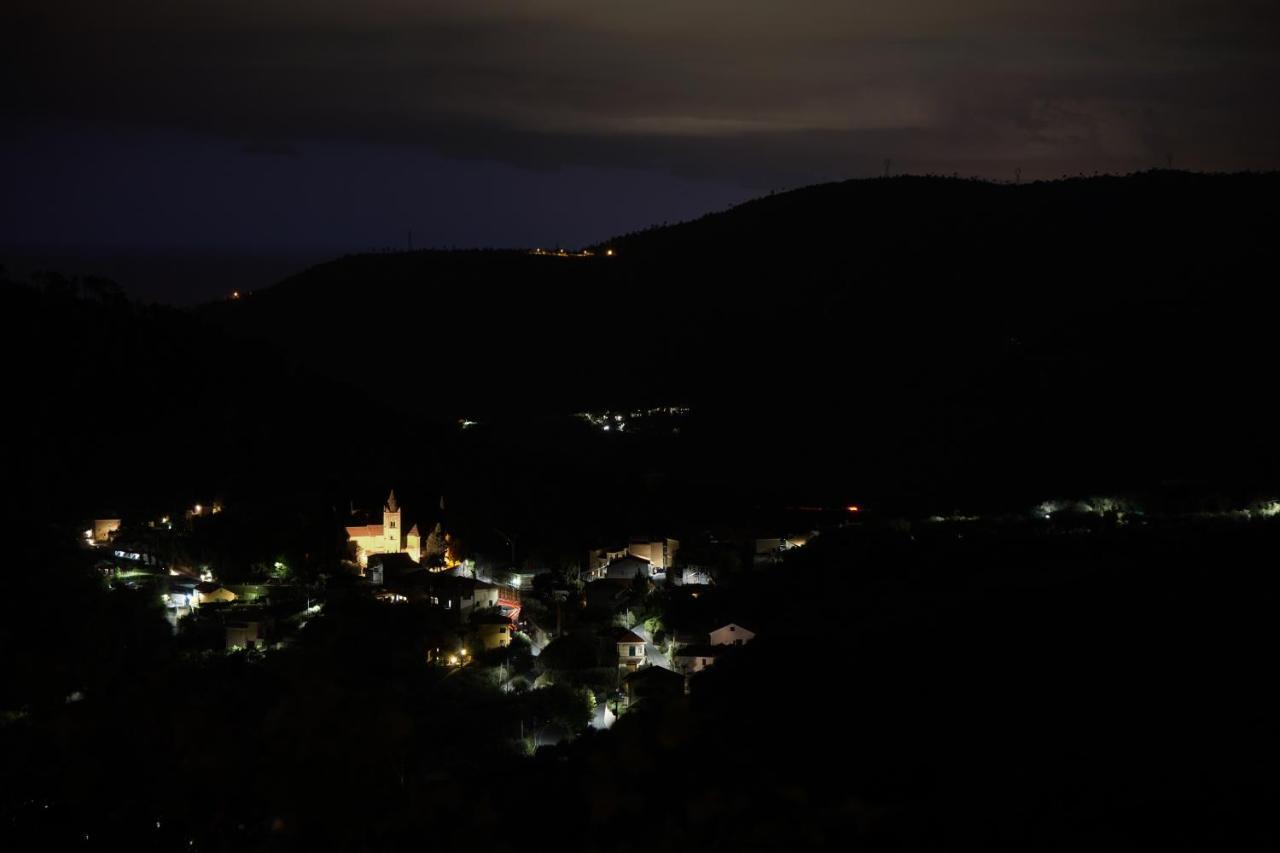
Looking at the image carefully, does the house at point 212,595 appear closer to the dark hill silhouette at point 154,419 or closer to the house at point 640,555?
the dark hill silhouette at point 154,419

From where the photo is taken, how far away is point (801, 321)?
70188 mm

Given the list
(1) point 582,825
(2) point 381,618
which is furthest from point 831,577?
(1) point 582,825

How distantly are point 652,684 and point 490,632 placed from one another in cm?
406

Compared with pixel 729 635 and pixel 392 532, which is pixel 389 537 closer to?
pixel 392 532

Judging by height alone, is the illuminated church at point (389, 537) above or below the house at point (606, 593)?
above

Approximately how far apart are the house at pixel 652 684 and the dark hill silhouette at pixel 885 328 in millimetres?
23538

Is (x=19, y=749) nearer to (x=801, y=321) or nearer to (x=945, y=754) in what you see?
(x=945, y=754)

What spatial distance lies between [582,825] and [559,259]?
6944cm

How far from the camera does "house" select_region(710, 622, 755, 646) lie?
79.3 feet

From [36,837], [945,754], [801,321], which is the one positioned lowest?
[36,837]

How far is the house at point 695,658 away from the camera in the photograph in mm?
23344

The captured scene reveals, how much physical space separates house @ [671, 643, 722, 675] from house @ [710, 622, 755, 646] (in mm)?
483

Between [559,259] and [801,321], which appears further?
[559,259]

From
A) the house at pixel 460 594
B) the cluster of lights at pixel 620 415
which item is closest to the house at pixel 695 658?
the house at pixel 460 594
